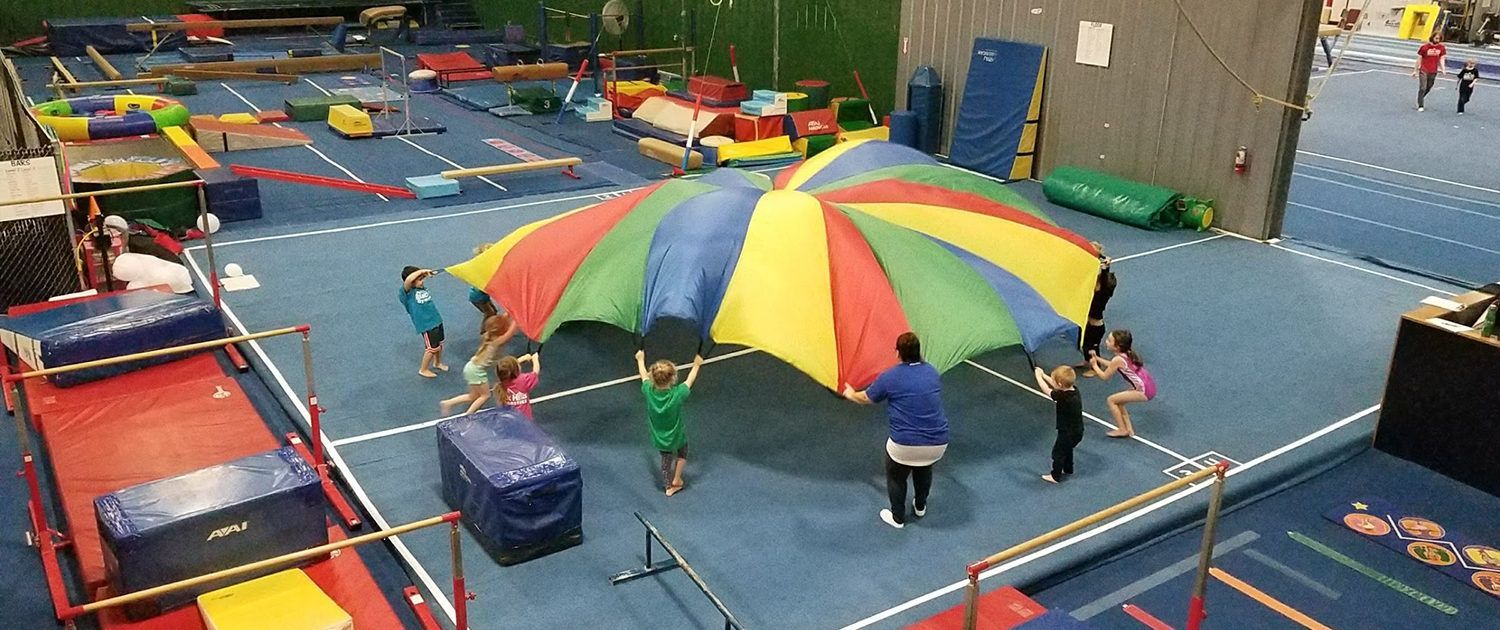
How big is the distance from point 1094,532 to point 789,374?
11.6ft

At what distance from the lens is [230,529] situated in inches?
267

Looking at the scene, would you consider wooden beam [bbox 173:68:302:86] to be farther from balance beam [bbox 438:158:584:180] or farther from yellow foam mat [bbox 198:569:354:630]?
yellow foam mat [bbox 198:569:354:630]

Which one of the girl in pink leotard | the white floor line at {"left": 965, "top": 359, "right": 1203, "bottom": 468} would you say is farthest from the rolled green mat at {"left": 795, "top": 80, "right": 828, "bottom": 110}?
the girl in pink leotard

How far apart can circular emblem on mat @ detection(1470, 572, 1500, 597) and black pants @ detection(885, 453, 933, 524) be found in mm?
3741

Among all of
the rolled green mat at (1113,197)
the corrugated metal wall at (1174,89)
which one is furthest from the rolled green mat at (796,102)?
the rolled green mat at (1113,197)

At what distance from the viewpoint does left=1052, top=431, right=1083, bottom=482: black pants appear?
852 cm

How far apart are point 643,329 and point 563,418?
1.16 meters

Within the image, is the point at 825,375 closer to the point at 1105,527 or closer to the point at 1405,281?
the point at 1105,527

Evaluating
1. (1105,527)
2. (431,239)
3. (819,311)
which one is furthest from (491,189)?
(1105,527)

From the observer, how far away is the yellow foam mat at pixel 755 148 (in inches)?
741

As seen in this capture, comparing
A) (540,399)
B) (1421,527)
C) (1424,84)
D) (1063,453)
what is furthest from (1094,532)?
(1424,84)

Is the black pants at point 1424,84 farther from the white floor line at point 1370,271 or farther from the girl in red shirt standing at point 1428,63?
the white floor line at point 1370,271

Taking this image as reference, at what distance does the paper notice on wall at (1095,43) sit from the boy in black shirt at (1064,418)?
950 cm

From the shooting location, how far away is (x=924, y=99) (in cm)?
1909
